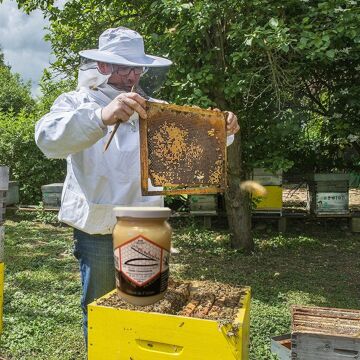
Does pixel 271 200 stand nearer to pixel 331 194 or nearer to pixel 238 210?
pixel 331 194

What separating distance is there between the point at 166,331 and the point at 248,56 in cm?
331

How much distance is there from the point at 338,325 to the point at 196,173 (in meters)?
1.28

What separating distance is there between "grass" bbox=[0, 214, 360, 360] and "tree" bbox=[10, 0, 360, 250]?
0.60 m

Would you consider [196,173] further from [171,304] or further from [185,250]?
[185,250]

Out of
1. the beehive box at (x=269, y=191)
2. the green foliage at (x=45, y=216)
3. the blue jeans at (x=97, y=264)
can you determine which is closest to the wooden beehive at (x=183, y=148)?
the blue jeans at (x=97, y=264)

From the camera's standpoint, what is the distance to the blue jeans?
1.89 metres

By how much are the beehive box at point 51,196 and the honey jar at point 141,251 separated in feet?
21.4

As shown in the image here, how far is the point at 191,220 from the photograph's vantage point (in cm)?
725

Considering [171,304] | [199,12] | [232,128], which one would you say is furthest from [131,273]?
[199,12]

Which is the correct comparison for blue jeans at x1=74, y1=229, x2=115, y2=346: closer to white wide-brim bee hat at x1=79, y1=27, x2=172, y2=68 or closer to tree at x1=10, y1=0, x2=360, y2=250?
white wide-brim bee hat at x1=79, y1=27, x2=172, y2=68

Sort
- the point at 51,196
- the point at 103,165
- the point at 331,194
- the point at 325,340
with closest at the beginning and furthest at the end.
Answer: the point at 103,165 < the point at 325,340 < the point at 331,194 < the point at 51,196

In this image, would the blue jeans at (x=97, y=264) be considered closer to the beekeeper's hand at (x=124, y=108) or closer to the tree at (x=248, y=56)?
the beekeeper's hand at (x=124, y=108)

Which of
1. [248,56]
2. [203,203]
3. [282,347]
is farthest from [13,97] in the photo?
[282,347]

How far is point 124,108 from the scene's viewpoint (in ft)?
4.60
